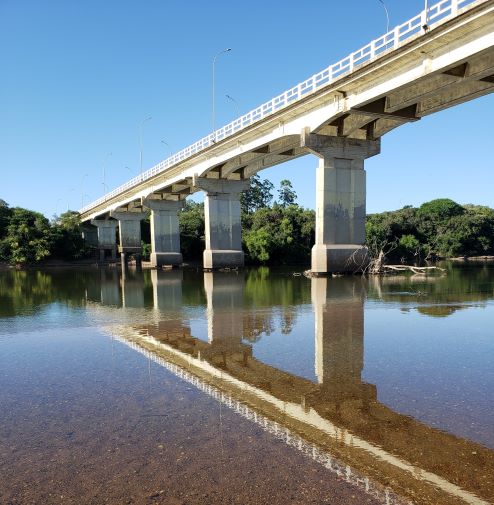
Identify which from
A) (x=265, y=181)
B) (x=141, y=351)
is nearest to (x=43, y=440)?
(x=141, y=351)

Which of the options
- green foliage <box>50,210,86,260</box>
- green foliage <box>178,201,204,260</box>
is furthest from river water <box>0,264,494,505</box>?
green foliage <box>50,210,86,260</box>

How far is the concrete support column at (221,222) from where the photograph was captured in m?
41.5

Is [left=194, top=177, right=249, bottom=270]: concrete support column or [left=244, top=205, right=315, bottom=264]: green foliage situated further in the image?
[left=244, top=205, right=315, bottom=264]: green foliage

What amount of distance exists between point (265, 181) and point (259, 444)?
354 feet

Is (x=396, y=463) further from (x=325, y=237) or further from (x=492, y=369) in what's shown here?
(x=325, y=237)

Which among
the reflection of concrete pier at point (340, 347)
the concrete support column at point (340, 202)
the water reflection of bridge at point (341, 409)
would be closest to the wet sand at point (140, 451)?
the water reflection of bridge at point (341, 409)

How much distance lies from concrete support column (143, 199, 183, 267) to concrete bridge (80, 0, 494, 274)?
3132mm

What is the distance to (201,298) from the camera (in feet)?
62.7

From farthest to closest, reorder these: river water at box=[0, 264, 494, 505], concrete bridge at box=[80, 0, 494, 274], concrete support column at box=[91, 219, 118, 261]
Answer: concrete support column at box=[91, 219, 118, 261], concrete bridge at box=[80, 0, 494, 274], river water at box=[0, 264, 494, 505]

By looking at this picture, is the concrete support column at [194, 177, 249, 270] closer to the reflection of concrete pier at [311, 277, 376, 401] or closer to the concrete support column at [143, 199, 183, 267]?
the concrete support column at [143, 199, 183, 267]

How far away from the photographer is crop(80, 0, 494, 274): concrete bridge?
1869 cm

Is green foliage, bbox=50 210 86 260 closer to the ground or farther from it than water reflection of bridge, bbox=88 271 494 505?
farther from it

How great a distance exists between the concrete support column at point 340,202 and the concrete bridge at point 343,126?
0.22 feet

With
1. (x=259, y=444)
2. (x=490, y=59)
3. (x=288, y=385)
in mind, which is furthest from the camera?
(x=490, y=59)
